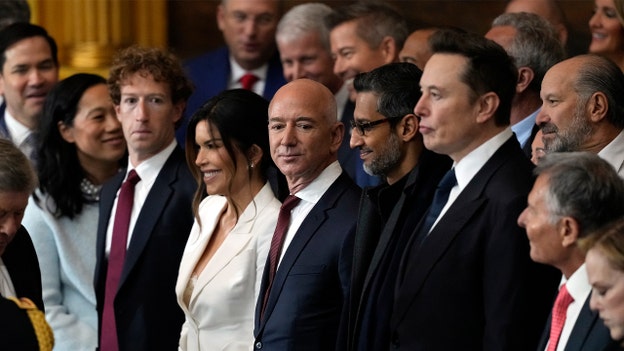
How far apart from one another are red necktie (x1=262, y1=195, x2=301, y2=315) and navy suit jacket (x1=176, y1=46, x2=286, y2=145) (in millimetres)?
2397

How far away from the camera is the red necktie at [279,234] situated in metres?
5.46

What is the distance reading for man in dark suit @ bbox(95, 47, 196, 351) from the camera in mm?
6184

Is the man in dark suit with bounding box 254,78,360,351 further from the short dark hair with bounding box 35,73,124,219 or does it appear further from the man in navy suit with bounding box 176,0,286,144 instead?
the man in navy suit with bounding box 176,0,286,144

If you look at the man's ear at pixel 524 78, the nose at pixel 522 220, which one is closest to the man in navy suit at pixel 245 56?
the man's ear at pixel 524 78

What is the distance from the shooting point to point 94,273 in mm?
6461

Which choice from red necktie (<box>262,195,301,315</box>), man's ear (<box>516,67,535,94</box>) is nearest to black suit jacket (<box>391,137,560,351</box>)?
red necktie (<box>262,195,301,315</box>)

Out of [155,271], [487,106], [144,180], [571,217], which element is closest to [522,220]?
[571,217]

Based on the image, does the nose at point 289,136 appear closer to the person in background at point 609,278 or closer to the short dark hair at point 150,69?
the short dark hair at point 150,69

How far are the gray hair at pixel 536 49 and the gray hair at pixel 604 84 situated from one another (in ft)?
2.63

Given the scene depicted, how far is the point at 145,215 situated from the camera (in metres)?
6.26

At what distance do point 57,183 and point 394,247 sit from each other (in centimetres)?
207

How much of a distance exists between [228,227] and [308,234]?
0.50 metres

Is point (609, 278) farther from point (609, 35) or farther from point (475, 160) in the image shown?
point (609, 35)

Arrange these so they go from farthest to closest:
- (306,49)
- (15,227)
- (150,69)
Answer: (306,49) → (150,69) → (15,227)
